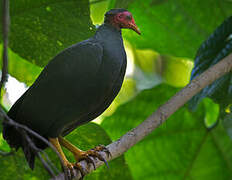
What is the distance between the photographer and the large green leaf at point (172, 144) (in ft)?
8.27

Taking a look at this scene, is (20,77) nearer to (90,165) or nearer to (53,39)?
(53,39)

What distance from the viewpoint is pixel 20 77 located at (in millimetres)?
1831

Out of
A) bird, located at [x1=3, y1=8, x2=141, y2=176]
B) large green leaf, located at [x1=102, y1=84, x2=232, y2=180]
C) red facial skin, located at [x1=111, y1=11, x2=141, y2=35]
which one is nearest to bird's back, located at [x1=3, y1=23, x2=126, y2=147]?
bird, located at [x1=3, y1=8, x2=141, y2=176]

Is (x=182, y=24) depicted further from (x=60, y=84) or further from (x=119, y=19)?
(x=60, y=84)

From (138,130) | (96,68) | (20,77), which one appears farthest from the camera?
(20,77)

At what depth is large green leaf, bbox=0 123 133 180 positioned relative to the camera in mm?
1679

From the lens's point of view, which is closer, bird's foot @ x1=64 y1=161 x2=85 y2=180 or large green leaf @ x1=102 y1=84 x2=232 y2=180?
bird's foot @ x1=64 y1=161 x2=85 y2=180

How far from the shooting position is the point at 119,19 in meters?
1.51

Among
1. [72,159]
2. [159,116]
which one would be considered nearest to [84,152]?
[72,159]

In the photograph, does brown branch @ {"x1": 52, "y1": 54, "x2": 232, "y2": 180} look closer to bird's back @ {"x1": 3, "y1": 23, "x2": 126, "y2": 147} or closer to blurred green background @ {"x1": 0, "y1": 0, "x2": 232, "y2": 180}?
bird's back @ {"x1": 3, "y1": 23, "x2": 126, "y2": 147}

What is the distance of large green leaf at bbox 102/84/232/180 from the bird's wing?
1.07 metres

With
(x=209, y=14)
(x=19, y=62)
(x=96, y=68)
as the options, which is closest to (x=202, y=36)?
(x=209, y=14)

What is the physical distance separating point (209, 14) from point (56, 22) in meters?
1.34

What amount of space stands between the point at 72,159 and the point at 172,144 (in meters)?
1.02
